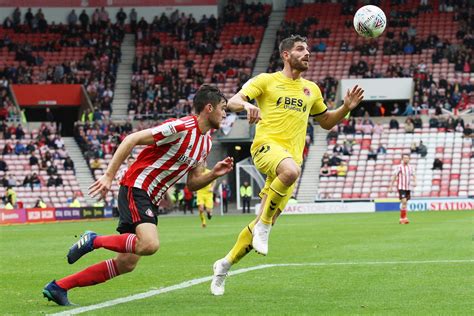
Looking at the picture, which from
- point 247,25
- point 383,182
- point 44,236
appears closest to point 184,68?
point 247,25

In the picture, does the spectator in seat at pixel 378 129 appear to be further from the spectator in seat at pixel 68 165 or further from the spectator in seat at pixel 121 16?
the spectator in seat at pixel 121 16

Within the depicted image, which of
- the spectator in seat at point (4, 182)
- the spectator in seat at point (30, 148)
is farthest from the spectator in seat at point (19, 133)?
the spectator in seat at point (4, 182)

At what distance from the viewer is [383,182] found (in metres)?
52.6

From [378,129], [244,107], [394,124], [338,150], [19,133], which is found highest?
[244,107]

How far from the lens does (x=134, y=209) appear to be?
1019 cm

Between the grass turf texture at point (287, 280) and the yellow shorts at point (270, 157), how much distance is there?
1.36m

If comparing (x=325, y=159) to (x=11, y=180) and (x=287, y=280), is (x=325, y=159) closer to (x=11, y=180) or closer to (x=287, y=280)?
(x=11, y=180)

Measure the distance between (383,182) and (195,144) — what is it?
141ft

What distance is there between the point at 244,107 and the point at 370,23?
3.11 meters

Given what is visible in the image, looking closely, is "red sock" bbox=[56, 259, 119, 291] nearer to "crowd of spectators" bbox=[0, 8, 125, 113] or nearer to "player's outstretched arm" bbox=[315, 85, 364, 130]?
"player's outstretched arm" bbox=[315, 85, 364, 130]

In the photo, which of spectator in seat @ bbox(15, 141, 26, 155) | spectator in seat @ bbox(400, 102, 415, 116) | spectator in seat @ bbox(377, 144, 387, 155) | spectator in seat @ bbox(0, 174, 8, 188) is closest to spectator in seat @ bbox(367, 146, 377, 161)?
spectator in seat @ bbox(377, 144, 387, 155)

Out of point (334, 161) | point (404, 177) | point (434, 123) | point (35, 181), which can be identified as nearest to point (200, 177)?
point (404, 177)

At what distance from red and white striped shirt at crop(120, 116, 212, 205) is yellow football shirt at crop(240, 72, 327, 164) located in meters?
1.74

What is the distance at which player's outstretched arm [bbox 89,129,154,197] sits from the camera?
9.25 meters
